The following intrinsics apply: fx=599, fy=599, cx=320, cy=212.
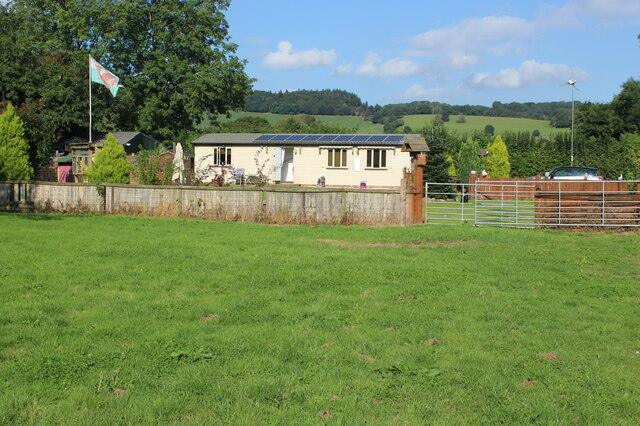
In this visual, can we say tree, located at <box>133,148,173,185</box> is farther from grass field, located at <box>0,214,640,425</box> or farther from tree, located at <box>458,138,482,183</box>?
tree, located at <box>458,138,482,183</box>

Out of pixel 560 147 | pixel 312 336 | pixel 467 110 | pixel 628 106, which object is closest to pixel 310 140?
pixel 560 147

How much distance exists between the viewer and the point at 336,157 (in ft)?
113

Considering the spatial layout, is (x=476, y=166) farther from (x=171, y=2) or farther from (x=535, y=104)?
(x=535, y=104)

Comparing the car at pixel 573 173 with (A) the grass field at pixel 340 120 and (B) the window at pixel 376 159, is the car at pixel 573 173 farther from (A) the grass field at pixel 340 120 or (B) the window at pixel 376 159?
(A) the grass field at pixel 340 120

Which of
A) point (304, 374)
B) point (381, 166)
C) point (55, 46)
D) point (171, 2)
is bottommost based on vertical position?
point (304, 374)

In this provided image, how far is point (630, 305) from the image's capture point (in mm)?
7492

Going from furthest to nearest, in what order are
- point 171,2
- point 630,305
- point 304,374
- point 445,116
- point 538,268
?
point 445,116 < point 171,2 < point 538,268 < point 630,305 < point 304,374

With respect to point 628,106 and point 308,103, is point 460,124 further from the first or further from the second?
point 628,106

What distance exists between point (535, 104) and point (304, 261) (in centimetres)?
10043

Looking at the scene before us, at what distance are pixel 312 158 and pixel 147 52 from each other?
16.7 metres

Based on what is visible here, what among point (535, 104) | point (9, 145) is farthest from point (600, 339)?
point (535, 104)

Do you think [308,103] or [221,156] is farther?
[308,103]

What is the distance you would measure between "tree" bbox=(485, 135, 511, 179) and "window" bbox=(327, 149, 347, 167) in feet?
40.0

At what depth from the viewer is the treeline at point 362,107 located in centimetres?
Answer: 9331
